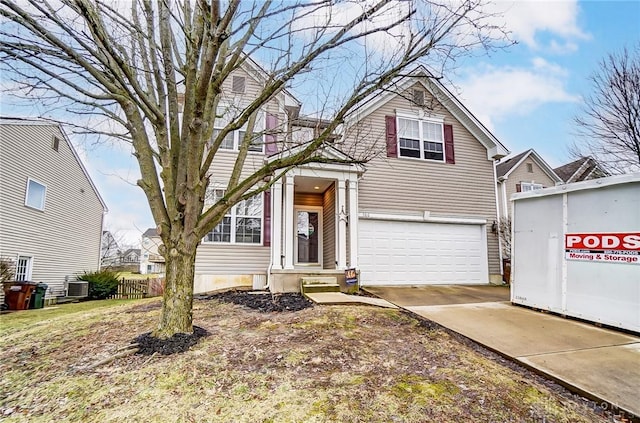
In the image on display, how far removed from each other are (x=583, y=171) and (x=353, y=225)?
45.4 feet

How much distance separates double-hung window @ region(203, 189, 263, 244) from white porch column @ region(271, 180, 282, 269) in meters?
1.45

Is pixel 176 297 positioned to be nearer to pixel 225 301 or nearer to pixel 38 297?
pixel 225 301

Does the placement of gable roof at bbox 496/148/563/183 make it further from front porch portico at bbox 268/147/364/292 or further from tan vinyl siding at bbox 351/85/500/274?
front porch portico at bbox 268/147/364/292

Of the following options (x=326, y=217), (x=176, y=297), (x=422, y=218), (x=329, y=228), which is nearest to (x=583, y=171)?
(x=422, y=218)

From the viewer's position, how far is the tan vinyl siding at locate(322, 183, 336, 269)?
33.7 feet

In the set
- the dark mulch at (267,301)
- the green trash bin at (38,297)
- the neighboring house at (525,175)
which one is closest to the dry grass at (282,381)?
the dark mulch at (267,301)

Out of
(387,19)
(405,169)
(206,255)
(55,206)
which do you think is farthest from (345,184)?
(55,206)

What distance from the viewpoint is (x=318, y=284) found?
8.23 m

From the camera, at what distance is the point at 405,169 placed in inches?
440

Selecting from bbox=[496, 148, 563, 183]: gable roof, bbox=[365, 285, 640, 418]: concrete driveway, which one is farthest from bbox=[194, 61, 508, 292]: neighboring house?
bbox=[496, 148, 563, 183]: gable roof

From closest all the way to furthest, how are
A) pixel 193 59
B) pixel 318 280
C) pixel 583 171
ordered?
pixel 193 59
pixel 318 280
pixel 583 171

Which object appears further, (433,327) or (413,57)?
(433,327)

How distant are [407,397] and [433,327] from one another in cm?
228

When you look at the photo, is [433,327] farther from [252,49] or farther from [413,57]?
[252,49]
